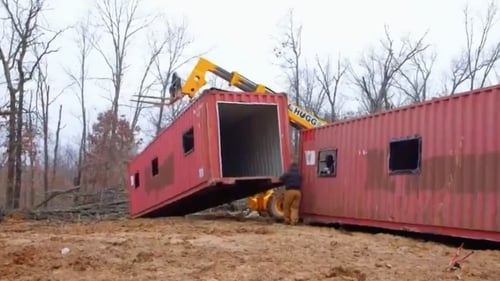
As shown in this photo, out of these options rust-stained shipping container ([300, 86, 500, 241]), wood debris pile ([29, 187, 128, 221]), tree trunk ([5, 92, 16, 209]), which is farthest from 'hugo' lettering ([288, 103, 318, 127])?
tree trunk ([5, 92, 16, 209])

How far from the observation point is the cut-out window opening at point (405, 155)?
9.95 meters

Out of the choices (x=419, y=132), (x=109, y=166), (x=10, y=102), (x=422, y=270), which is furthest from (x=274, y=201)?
(x=109, y=166)

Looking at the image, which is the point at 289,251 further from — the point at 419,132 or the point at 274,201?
the point at 274,201

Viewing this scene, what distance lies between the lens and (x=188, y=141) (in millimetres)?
13797

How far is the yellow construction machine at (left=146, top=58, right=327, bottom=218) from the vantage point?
1523cm

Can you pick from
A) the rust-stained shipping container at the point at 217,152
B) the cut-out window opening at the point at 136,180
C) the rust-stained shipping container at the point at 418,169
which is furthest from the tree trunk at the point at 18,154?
the rust-stained shipping container at the point at 418,169

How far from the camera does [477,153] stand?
8.59m

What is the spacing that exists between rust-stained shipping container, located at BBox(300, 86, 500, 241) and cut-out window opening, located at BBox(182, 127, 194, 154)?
→ 9.51 ft

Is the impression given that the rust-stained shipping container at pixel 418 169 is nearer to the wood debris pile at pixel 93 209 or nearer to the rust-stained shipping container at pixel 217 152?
the rust-stained shipping container at pixel 217 152

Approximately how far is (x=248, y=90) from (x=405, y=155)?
20.6 ft

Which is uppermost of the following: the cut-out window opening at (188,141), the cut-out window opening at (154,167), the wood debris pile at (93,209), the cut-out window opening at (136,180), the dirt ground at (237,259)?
the cut-out window opening at (188,141)

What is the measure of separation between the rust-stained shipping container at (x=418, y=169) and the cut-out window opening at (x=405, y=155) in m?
0.02

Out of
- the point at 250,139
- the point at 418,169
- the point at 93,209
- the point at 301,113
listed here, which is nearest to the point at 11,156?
the point at 93,209

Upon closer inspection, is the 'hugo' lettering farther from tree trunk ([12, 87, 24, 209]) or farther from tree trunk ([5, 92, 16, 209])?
tree trunk ([12, 87, 24, 209])
